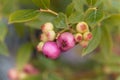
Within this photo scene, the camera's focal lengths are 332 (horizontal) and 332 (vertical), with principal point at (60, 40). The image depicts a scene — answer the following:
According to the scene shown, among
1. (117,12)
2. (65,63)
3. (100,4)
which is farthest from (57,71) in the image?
(100,4)

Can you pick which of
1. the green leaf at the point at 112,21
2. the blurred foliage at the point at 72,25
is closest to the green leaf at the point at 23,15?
the blurred foliage at the point at 72,25

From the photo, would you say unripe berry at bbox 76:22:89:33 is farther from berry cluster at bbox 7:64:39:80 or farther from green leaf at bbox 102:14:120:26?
berry cluster at bbox 7:64:39:80

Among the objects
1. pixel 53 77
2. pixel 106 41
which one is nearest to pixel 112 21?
pixel 106 41

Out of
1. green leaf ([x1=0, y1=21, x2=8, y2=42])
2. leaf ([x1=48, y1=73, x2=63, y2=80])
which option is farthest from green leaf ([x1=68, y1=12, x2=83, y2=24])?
leaf ([x1=48, y1=73, x2=63, y2=80])

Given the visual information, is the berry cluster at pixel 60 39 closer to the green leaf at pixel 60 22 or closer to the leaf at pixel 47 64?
the green leaf at pixel 60 22

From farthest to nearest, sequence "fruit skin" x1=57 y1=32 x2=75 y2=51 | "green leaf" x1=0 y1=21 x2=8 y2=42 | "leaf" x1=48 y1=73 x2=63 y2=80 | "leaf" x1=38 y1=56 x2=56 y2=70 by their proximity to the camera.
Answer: "leaf" x1=38 y1=56 x2=56 y2=70 → "leaf" x1=48 y1=73 x2=63 y2=80 → "green leaf" x1=0 y1=21 x2=8 y2=42 → "fruit skin" x1=57 y1=32 x2=75 y2=51

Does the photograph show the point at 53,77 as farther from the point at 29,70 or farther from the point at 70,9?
the point at 70,9

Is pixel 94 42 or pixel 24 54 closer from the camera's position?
pixel 94 42

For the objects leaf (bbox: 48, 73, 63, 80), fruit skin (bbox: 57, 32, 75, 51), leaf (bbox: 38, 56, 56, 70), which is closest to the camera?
fruit skin (bbox: 57, 32, 75, 51)
